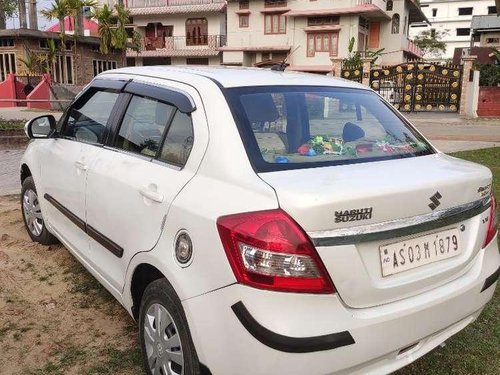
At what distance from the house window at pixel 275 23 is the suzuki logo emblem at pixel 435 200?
3683cm

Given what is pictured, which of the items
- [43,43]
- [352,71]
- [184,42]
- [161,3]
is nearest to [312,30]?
[352,71]

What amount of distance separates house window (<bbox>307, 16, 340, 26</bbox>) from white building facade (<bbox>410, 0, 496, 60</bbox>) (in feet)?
152

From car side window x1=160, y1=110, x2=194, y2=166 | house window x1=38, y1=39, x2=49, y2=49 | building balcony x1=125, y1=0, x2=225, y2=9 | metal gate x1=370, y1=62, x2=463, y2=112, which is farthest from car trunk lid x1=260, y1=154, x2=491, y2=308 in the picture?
building balcony x1=125, y1=0, x2=225, y2=9

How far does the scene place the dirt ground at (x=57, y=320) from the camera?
9.23 feet

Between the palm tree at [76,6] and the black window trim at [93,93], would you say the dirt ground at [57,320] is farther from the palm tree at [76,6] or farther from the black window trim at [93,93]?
the palm tree at [76,6]

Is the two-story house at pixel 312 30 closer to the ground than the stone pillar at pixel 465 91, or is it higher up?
higher up

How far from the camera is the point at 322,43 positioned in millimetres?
35812

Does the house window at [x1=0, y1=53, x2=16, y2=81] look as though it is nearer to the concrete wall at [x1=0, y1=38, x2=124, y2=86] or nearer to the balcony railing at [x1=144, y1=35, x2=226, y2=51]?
the concrete wall at [x1=0, y1=38, x2=124, y2=86]

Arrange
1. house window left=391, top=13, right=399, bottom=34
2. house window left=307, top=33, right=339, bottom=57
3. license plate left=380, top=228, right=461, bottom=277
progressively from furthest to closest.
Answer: house window left=391, top=13, right=399, bottom=34, house window left=307, top=33, right=339, bottom=57, license plate left=380, top=228, right=461, bottom=277

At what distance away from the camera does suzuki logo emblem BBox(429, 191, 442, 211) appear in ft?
7.00

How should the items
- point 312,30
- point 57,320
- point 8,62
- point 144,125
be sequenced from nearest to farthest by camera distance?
1. point 144,125
2. point 57,320
3. point 8,62
4. point 312,30

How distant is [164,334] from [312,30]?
35.8m

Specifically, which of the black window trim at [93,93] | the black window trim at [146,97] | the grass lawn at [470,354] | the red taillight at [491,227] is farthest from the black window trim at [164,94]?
the grass lawn at [470,354]

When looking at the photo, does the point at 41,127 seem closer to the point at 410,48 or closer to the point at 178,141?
the point at 178,141
